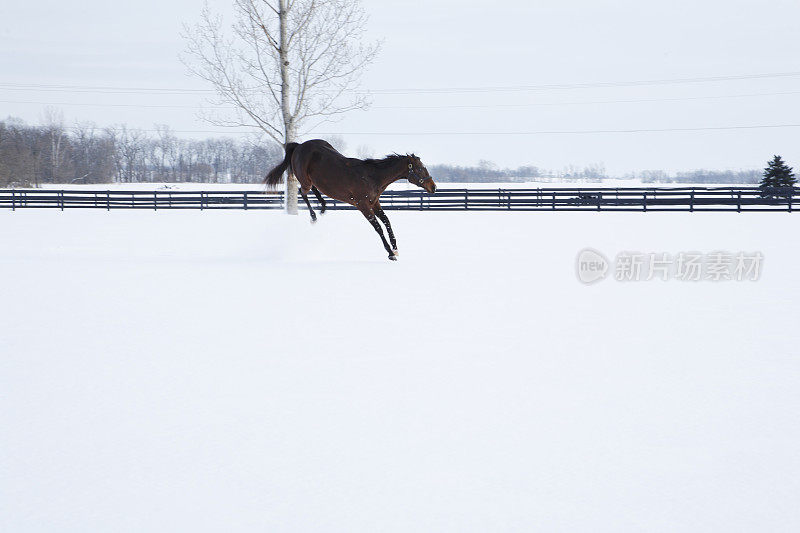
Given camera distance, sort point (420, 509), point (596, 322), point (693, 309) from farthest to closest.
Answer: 1. point (693, 309)
2. point (596, 322)
3. point (420, 509)

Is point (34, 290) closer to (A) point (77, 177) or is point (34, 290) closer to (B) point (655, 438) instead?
(B) point (655, 438)

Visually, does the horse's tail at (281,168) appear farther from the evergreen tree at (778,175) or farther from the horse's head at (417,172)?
the evergreen tree at (778,175)

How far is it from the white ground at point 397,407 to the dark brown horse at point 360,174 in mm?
2586

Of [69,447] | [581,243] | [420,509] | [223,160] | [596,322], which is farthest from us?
[223,160]

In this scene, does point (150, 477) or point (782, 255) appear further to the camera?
point (782, 255)

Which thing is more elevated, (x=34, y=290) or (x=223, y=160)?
(x=223, y=160)

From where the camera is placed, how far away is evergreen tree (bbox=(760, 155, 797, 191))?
3491 cm

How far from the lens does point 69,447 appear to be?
10.9 ft

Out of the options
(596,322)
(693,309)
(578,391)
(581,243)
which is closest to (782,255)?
(581,243)

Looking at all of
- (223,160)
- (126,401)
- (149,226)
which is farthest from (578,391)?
(223,160)

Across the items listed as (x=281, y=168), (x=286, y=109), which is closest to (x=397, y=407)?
(x=281, y=168)

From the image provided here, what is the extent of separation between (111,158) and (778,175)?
82972mm

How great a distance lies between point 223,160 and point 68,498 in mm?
111578

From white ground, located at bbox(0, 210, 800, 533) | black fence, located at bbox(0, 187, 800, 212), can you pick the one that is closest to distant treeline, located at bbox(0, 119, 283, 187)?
black fence, located at bbox(0, 187, 800, 212)
